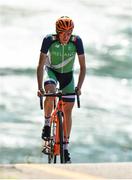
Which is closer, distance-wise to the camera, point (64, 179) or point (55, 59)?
point (64, 179)

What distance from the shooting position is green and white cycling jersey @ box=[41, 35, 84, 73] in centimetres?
818

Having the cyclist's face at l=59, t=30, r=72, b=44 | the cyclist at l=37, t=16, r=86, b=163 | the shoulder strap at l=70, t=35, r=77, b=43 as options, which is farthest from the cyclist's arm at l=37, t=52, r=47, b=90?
the shoulder strap at l=70, t=35, r=77, b=43

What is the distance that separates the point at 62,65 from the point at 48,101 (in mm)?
654

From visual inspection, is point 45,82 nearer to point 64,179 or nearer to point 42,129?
point 42,129

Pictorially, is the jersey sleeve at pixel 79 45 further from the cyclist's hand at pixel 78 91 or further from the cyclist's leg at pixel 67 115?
the cyclist's leg at pixel 67 115

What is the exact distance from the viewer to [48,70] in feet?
28.1

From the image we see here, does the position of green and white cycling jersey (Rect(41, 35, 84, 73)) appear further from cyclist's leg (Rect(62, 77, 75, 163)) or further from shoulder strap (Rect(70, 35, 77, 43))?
cyclist's leg (Rect(62, 77, 75, 163))

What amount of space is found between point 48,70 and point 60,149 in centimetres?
126

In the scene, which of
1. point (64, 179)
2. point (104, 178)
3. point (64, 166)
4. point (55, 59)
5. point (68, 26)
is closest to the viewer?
point (64, 179)

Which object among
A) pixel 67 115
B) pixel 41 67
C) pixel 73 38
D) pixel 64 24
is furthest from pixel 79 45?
pixel 67 115

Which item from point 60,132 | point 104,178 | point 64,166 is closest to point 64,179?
point 104,178

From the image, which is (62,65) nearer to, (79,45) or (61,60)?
(61,60)

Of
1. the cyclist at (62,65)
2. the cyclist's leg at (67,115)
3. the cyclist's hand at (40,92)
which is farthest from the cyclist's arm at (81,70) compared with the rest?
the cyclist's hand at (40,92)

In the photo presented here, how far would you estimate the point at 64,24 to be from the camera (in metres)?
7.89
